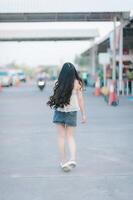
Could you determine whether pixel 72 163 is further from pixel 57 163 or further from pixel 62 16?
pixel 62 16

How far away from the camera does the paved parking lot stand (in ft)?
24.1

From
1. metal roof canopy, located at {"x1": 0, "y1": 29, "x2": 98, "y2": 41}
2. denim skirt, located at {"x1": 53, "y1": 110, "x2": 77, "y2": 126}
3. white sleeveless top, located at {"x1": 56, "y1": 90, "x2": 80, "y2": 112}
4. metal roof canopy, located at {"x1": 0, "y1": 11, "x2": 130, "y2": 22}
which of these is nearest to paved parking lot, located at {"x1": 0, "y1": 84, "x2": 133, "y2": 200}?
denim skirt, located at {"x1": 53, "y1": 110, "x2": 77, "y2": 126}

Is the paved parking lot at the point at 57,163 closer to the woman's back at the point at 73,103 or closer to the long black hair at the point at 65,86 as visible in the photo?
the woman's back at the point at 73,103

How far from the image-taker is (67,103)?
8.88m

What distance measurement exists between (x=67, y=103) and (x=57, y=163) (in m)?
1.20

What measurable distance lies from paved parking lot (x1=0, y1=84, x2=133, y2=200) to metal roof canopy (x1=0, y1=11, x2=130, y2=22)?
1442cm

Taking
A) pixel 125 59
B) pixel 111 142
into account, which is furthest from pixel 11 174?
pixel 125 59

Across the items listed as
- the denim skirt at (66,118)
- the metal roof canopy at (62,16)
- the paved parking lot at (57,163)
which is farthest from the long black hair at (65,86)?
the metal roof canopy at (62,16)

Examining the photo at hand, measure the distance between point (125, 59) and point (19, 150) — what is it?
85.0 ft

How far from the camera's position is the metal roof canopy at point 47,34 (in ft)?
162

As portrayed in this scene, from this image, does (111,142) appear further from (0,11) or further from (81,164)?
(0,11)

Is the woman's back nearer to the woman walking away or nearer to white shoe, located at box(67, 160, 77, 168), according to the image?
the woman walking away

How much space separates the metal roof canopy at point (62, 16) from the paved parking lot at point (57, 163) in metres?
14.4
